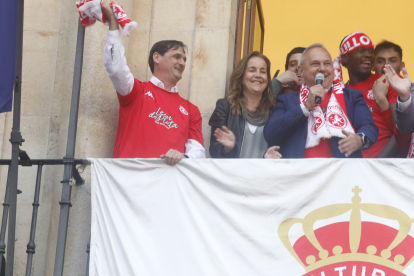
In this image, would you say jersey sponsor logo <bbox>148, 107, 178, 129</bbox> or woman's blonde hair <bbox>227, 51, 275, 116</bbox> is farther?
woman's blonde hair <bbox>227, 51, 275, 116</bbox>

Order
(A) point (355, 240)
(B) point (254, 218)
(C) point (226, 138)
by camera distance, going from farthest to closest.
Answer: (C) point (226, 138) → (B) point (254, 218) → (A) point (355, 240)

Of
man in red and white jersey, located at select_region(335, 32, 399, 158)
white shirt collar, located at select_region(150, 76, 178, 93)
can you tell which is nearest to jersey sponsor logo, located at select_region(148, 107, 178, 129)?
white shirt collar, located at select_region(150, 76, 178, 93)

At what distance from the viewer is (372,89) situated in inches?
219

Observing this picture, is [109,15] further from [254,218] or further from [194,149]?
[254,218]

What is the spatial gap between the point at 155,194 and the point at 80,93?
1.45 meters

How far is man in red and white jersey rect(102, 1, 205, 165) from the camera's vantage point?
192 inches

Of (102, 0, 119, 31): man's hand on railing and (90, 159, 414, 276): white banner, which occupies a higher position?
(102, 0, 119, 31): man's hand on railing

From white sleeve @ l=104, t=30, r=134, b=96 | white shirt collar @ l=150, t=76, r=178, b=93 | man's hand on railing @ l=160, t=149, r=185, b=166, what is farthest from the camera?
white shirt collar @ l=150, t=76, r=178, b=93

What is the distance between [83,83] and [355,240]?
2718mm

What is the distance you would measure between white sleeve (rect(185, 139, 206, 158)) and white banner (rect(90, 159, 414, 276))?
0.54 metres

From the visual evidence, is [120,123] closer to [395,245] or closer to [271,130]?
[271,130]

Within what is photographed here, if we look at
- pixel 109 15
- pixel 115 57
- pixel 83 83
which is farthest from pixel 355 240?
pixel 83 83

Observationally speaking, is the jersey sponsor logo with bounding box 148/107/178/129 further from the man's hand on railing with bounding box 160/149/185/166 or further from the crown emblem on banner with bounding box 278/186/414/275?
the crown emblem on banner with bounding box 278/186/414/275

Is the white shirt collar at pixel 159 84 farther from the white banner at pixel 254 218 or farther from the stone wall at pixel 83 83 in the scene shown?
the white banner at pixel 254 218
